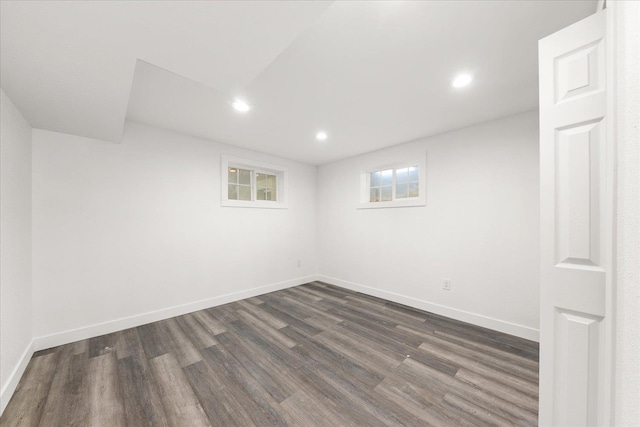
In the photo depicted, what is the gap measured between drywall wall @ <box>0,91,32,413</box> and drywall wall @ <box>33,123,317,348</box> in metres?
0.16

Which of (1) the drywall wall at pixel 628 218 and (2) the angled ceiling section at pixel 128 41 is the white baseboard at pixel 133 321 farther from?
(1) the drywall wall at pixel 628 218

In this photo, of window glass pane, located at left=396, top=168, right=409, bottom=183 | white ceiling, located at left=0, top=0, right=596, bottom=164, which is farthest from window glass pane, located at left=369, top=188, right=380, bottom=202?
white ceiling, located at left=0, top=0, right=596, bottom=164

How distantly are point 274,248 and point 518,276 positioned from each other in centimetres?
335

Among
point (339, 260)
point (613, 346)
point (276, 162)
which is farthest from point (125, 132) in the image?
point (613, 346)

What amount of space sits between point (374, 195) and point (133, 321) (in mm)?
3746

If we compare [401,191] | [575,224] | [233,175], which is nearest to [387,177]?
[401,191]

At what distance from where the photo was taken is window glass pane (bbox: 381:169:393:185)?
3.71 m

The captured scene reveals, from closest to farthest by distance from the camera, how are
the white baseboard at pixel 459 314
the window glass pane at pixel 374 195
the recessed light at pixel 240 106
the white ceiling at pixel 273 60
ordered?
the white ceiling at pixel 273 60 → the recessed light at pixel 240 106 → the white baseboard at pixel 459 314 → the window glass pane at pixel 374 195

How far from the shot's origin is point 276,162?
4066 millimetres

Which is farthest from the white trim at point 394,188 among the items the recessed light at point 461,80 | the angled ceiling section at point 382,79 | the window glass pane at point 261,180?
the window glass pane at point 261,180

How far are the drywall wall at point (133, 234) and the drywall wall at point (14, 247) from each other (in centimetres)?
16

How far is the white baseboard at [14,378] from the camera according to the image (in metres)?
1.49

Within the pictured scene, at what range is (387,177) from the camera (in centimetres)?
377

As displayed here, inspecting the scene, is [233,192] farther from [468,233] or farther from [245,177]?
[468,233]
